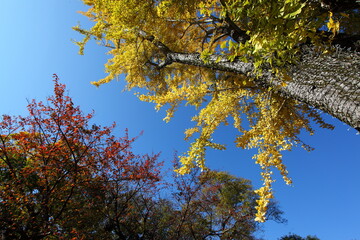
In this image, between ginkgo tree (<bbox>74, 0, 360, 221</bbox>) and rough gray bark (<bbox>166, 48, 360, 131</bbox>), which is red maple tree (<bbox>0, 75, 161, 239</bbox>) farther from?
rough gray bark (<bbox>166, 48, 360, 131</bbox>)

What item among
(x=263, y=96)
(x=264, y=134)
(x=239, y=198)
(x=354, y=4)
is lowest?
(x=264, y=134)

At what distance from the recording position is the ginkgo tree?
142 cm

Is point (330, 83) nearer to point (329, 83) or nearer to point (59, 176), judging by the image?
point (329, 83)

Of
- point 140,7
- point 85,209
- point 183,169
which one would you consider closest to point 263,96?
point 183,169

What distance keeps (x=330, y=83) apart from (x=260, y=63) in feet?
3.00

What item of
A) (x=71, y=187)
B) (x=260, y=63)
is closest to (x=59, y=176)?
(x=71, y=187)

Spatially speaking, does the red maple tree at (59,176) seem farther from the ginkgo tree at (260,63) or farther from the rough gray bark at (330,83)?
the rough gray bark at (330,83)

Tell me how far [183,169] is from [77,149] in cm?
372

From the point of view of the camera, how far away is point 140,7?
3.56 metres

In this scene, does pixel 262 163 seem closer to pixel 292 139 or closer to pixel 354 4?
pixel 292 139

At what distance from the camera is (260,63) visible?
142 cm

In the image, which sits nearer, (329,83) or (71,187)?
(329,83)

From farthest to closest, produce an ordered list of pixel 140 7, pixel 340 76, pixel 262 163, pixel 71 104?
pixel 71 104 < pixel 140 7 < pixel 262 163 < pixel 340 76

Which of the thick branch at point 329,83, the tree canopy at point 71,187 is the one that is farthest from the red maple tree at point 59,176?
the thick branch at point 329,83
